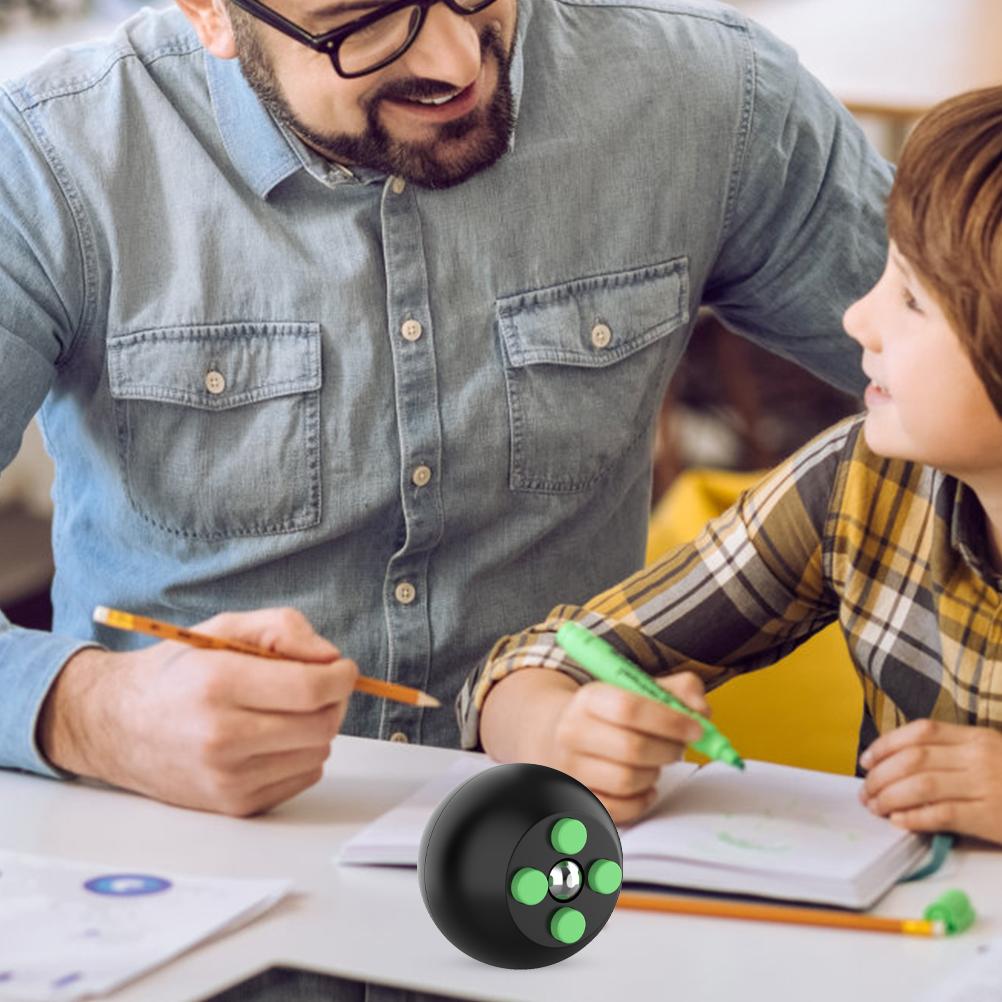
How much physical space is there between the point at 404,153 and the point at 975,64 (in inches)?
91.1

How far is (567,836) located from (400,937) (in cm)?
19

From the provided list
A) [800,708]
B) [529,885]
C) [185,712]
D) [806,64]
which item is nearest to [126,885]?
[185,712]

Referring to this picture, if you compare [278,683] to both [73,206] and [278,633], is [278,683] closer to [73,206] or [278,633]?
[278,633]

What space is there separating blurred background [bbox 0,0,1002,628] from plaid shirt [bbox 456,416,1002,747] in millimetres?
1593

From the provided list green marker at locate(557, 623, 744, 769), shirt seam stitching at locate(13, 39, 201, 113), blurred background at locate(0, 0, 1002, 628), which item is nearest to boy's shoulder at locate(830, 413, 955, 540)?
green marker at locate(557, 623, 744, 769)

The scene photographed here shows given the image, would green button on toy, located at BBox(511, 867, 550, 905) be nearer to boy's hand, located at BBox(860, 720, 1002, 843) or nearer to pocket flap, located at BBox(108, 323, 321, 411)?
boy's hand, located at BBox(860, 720, 1002, 843)

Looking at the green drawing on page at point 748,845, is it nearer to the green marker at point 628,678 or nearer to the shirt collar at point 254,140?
the green marker at point 628,678

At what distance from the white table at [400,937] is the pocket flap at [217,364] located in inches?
16.6

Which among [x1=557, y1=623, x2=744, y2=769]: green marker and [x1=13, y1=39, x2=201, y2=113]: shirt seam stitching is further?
[x1=13, y1=39, x2=201, y2=113]: shirt seam stitching

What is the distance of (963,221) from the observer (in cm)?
113

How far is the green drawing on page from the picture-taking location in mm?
1023

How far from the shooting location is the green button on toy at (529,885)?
0.80m

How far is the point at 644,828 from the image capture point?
1.07 m

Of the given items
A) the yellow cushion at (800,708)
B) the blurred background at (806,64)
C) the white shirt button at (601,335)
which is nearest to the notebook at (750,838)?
the white shirt button at (601,335)
